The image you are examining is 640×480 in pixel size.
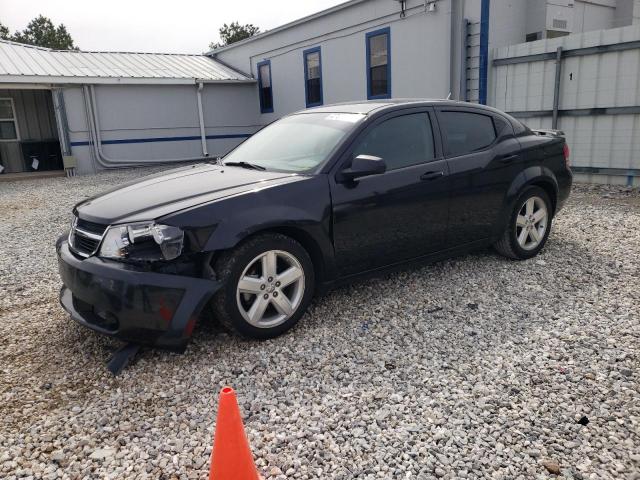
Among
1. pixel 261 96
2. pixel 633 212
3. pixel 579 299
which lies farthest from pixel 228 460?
pixel 261 96

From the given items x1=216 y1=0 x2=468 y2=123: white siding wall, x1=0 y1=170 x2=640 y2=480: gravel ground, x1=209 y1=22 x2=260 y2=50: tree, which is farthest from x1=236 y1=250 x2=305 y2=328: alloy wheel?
x1=209 y1=22 x2=260 y2=50: tree

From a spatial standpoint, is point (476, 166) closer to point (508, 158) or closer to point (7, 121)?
point (508, 158)

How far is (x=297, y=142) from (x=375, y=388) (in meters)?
2.15

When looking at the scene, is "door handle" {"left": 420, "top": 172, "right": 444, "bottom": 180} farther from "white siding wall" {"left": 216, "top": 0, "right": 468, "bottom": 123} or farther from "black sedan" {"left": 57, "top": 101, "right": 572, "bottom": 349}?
"white siding wall" {"left": 216, "top": 0, "right": 468, "bottom": 123}

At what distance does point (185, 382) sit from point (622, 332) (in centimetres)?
297

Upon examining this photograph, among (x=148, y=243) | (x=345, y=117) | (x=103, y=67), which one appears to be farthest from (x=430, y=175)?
(x=103, y=67)

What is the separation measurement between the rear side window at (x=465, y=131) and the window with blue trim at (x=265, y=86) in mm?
14620

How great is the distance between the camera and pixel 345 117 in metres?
4.17

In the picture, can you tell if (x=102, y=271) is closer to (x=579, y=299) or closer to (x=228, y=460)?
(x=228, y=460)

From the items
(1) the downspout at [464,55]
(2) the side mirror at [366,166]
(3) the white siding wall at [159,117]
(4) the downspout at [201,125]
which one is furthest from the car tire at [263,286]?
(4) the downspout at [201,125]

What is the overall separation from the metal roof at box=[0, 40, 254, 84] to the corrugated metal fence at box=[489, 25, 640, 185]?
37.7ft

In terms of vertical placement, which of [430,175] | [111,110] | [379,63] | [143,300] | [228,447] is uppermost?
[379,63]

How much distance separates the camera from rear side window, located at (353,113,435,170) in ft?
13.1

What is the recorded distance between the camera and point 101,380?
3.09 metres
